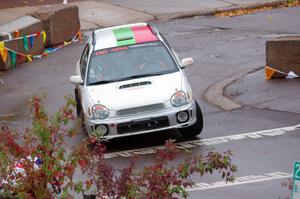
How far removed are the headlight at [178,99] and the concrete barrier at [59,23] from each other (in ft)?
37.3

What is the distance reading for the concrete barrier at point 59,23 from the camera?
24.5 meters

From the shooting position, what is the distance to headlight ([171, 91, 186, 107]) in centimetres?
1359

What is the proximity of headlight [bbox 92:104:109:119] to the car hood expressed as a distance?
0.07 meters

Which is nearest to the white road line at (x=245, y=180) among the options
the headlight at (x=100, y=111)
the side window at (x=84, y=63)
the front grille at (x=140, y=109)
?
the front grille at (x=140, y=109)

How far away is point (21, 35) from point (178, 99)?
399 inches

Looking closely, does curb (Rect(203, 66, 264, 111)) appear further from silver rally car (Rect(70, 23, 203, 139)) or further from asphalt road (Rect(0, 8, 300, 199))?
silver rally car (Rect(70, 23, 203, 139))

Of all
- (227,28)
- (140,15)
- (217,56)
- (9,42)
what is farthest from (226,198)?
(140,15)

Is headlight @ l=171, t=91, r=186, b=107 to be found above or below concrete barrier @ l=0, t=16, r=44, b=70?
above

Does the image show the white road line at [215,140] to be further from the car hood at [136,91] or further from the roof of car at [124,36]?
the roof of car at [124,36]

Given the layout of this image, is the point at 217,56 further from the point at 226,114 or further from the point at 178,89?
the point at 178,89

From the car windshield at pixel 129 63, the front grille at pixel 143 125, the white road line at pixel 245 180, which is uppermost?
the car windshield at pixel 129 63

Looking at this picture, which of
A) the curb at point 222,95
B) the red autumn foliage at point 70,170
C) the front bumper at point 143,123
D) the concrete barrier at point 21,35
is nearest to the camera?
the red autumn foliage at point 70,170

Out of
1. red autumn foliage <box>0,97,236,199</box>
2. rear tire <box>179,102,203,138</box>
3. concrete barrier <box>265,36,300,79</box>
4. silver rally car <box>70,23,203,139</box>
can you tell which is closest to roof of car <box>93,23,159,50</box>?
silver rally car <box>70,23,203,139</box>

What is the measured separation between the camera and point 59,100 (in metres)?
18.0
